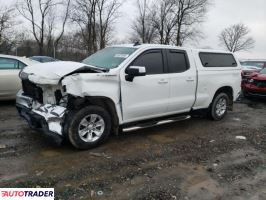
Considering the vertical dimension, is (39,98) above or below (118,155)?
above

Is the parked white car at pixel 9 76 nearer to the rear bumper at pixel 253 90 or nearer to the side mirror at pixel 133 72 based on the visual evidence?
the side mirror at pixel 133 72

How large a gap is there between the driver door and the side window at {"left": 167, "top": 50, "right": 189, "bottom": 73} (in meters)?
0.23

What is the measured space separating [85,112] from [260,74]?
8340 mm

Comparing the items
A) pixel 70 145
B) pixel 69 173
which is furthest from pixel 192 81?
pixel 69 173

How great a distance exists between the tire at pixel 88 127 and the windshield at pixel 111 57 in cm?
95

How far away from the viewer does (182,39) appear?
41250 mm

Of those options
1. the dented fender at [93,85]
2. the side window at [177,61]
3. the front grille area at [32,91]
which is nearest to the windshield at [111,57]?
the dented fender at [93,85]

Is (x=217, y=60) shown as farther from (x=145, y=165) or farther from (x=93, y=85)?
(x=145, y=165)

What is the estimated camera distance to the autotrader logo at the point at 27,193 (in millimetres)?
3279

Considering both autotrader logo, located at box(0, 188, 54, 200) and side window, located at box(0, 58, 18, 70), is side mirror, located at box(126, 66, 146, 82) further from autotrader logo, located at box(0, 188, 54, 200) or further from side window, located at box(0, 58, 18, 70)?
side window, located at box(0, 58, 18, 70)

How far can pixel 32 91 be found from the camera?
523cm

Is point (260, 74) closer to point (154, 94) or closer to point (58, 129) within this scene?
point (154, 94)

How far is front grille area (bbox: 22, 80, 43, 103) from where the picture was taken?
5.05 metres

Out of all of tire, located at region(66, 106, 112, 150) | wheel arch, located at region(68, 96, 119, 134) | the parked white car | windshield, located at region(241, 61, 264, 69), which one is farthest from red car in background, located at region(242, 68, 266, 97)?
the parked white car
